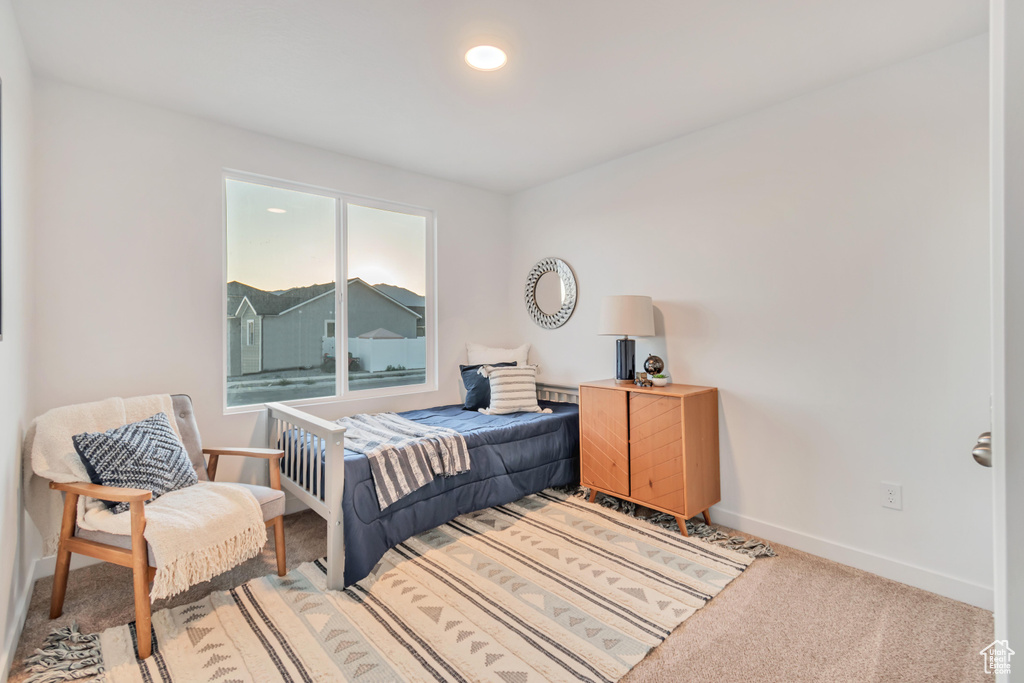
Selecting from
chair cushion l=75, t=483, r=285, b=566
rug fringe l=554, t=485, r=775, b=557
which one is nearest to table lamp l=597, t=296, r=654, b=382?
rug fringe l=554, t=485, r=775, b=557

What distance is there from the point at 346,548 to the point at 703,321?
2.33 metres

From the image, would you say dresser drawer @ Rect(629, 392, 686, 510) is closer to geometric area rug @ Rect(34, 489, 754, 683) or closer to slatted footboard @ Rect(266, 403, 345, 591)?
geometric area rug @ Rect(34, 489, 754, 683)

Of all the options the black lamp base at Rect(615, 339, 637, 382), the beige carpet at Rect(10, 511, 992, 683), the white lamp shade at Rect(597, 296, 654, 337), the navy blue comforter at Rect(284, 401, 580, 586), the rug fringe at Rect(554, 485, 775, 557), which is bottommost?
the beige carpet at Rect(10, 511, 992, 683)

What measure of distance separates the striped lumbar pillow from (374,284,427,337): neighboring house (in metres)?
0.68

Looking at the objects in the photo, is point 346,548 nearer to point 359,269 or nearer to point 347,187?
point 359,269

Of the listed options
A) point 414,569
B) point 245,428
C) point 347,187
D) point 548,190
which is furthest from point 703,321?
point 245,428

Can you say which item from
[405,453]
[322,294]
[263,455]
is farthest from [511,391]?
[263,455]

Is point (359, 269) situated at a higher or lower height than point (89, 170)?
lower

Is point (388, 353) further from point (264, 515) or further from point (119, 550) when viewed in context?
point (119, 550)

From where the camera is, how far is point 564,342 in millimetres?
3908

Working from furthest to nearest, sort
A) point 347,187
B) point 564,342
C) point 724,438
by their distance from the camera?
point 564,342 → point 347,187 → point 724,438

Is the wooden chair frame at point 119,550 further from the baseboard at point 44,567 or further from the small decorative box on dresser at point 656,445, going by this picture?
the small decorative box on dresser at point 656,445

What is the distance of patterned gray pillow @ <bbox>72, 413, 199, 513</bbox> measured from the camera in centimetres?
197

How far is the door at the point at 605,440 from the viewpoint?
2971 mm
